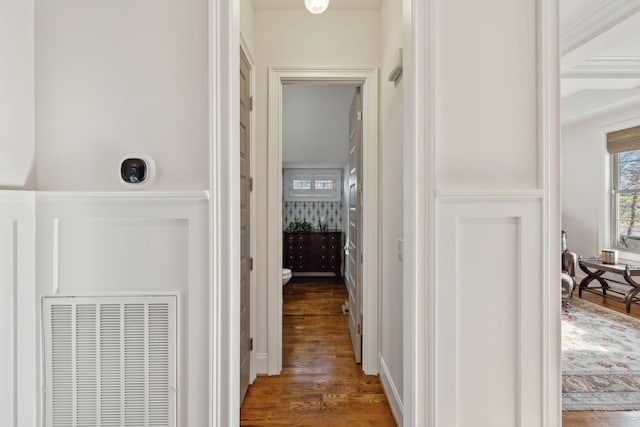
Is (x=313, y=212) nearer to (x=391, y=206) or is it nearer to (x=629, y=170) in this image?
(x=391, y=206)

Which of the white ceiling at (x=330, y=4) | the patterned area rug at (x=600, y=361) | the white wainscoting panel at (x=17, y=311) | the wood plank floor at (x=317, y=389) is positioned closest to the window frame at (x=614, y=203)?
the patterned area rug at (x=600, y=361)

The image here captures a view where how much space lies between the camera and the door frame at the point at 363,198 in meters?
2.43

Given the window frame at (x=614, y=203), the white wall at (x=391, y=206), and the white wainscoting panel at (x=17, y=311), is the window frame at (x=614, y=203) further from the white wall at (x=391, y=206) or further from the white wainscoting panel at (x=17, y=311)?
the white wainscoting panel at (x=17, y=311)

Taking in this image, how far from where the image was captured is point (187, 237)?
45.5 inches

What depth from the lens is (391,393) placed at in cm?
204

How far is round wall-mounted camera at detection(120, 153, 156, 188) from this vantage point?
1.12 m

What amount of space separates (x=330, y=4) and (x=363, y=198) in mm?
1418

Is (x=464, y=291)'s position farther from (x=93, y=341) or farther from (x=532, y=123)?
(x=93, y=341)

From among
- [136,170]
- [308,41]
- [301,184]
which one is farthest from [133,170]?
[301,184]

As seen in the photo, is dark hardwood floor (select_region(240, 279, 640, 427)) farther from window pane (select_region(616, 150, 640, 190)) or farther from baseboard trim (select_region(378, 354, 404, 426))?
window pane (select_region(616, 150, 640, 190))

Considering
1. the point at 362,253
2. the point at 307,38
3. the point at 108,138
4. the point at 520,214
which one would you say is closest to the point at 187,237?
the point at 108,138

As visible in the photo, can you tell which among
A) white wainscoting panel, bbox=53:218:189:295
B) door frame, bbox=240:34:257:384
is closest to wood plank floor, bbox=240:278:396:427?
door frame, bbox=240:34:257:384

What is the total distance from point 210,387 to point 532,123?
1.50 m

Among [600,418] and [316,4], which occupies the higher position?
[316,4]
